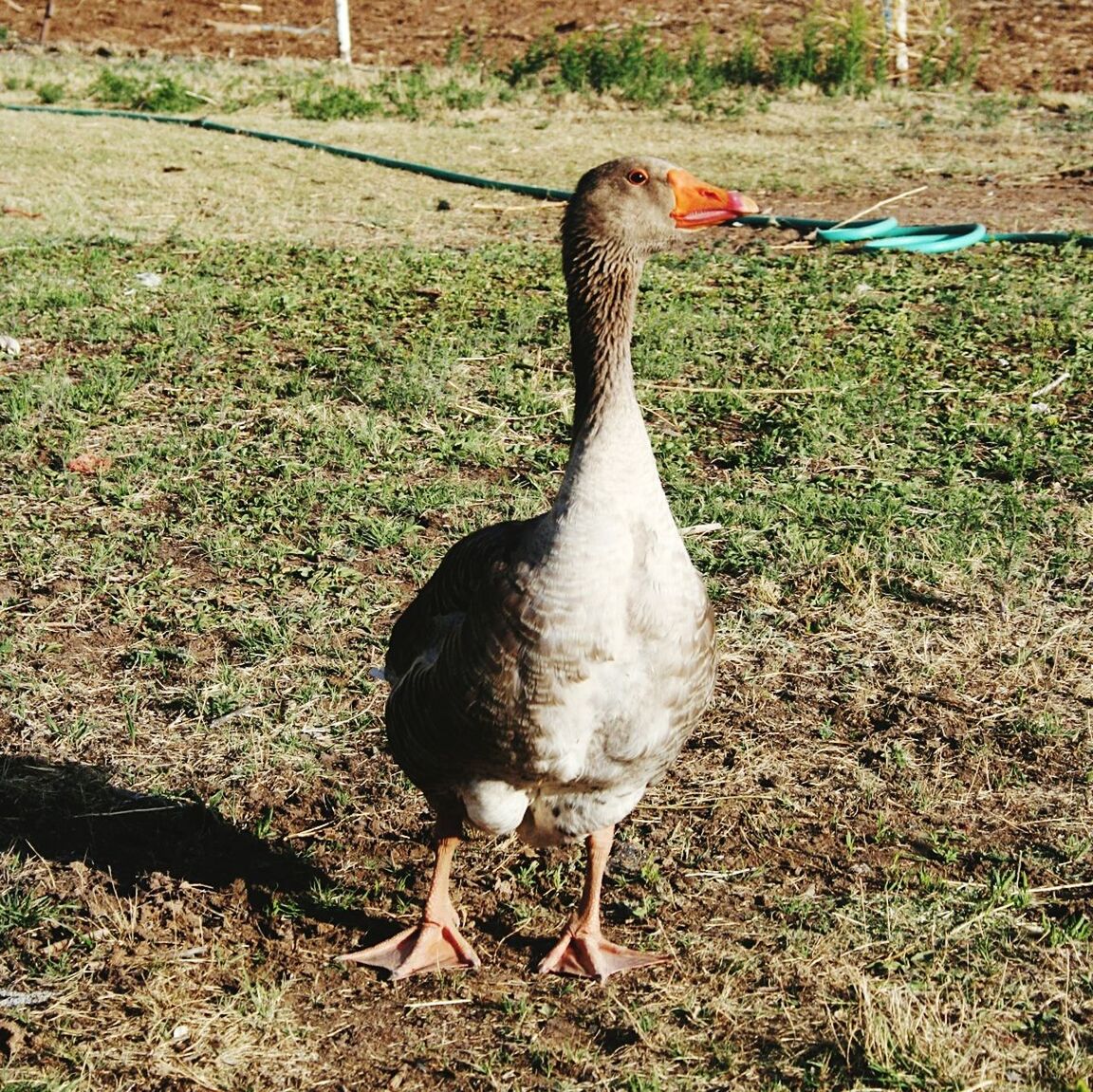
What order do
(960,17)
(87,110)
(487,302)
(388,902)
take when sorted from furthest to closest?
(960,17) → (87,110) → (487,302) → (388,902)

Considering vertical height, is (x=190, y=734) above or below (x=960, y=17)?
below

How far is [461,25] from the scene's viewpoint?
21.0 m

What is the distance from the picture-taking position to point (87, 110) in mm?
14008

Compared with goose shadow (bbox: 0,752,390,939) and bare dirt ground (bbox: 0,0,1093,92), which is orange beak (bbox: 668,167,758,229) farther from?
bare dirt ground (bbox: 0,0,1093,92)

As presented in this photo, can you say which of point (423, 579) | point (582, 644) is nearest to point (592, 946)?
point (582, 644)

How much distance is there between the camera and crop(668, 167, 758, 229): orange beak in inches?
134

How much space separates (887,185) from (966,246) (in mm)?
2160

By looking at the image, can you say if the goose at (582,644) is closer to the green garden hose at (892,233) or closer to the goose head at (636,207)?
the goose head at (636,207)

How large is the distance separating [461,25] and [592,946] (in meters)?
19.8

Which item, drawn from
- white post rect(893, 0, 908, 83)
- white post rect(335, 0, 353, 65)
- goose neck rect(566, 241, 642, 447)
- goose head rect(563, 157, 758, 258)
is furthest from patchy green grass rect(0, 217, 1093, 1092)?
white post rect(335, 0, 353, 65)

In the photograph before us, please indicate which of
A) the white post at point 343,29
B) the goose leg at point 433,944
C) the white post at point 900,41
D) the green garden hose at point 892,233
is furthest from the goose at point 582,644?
the white post at point 343,29

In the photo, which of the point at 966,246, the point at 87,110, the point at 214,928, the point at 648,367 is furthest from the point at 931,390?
the point at 87,110

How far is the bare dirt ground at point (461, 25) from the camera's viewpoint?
18.3 m

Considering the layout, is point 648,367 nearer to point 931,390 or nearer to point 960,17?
point 931,390
